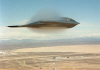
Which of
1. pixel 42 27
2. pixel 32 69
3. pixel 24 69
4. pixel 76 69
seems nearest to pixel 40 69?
pixel 32 69

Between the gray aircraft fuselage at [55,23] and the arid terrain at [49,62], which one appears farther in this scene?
the arid terrain at [49,62]

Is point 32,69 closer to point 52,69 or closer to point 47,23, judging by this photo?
point 52,69

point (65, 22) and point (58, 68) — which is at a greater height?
point (65, 22)

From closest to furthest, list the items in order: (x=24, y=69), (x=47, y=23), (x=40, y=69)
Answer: (x=47, y=23)
(x=24, y=69)
(x=40, y=69)

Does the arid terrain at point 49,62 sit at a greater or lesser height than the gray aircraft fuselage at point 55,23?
lesser

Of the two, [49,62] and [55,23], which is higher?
[55,23]

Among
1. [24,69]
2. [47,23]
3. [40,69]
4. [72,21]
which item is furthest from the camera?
[40,69]

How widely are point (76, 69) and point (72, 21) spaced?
41.7 m

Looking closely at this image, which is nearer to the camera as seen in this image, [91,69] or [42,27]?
[42,27]

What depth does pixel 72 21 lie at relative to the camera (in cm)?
1476

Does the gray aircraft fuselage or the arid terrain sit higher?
the gray aircraft fuselage

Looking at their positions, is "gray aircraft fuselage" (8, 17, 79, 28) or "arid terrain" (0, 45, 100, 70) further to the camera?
"arid terrain" (0, 45, 100, 70)

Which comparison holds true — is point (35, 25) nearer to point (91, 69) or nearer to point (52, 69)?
point (52, 69)

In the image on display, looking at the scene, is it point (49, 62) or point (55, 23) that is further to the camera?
point (49, 62)
